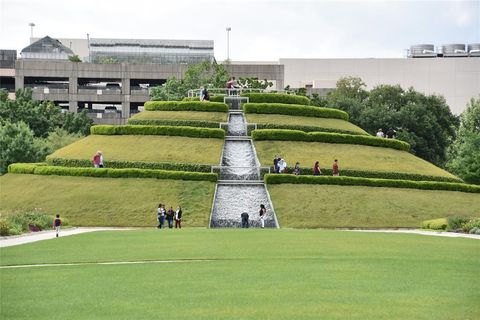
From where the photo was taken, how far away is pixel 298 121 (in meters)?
78.2

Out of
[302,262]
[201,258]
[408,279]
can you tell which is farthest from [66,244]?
[408,279]

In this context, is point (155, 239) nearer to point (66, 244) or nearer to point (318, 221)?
point (66, 244)

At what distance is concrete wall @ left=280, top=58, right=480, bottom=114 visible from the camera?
14262 cm

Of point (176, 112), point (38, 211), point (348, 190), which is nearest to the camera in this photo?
point (38, 211)

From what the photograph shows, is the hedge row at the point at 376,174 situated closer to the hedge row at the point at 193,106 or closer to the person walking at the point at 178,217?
the person walking at the point at 178,217

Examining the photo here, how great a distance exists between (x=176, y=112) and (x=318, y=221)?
95.5ft

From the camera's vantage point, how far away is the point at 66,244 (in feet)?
120

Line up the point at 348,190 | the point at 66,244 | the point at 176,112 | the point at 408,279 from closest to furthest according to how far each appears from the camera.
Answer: the point at 408,279
the point at 66,244
the point at 348,190
the point at 176,112

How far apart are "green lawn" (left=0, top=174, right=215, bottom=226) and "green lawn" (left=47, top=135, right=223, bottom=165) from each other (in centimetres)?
440

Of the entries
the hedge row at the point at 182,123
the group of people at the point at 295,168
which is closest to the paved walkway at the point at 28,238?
the group of people at the point at 295,168

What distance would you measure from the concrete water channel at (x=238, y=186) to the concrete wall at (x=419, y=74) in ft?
237

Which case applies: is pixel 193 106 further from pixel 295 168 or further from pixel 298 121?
pixel 295 168

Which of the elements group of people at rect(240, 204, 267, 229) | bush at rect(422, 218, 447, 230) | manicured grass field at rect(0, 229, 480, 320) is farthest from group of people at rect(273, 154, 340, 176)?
manicured grass field at rect(0, 229, 480, 320)

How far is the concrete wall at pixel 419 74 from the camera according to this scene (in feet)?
468
